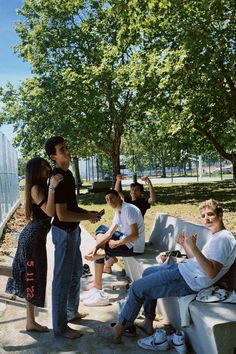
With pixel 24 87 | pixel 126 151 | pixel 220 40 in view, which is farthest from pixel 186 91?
pixel 126 151

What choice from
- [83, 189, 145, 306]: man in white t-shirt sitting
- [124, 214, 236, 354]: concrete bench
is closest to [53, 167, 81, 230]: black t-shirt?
[124, 214, 236, 354]: concrete bench

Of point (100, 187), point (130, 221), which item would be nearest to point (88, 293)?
point (130, 221)

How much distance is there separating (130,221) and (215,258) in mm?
1877

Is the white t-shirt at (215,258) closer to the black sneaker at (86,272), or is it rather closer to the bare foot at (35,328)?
the bare foot at (35,328)

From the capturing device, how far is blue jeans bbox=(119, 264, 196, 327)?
12.1ft

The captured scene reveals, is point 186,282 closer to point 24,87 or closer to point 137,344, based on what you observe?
point 137,344

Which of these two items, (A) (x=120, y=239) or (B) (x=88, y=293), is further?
(A) (x=120, y=239)

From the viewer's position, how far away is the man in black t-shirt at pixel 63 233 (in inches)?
151

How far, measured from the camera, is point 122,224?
5.41m

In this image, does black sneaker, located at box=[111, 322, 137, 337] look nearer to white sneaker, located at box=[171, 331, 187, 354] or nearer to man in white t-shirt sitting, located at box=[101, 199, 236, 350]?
man in white t-shirt sitting, located at box=[101, 199, 236, 350]

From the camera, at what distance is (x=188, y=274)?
366 centimetres

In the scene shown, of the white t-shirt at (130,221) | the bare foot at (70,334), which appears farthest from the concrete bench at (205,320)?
the bare foot at (70,334)

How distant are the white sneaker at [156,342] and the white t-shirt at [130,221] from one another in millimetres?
1679

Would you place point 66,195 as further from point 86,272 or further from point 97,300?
point 86,272
